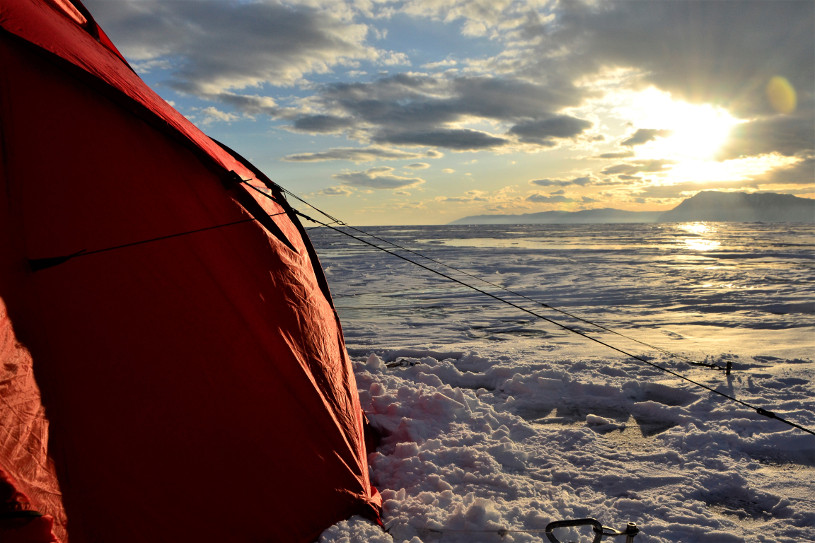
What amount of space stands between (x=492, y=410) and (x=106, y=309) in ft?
10.7

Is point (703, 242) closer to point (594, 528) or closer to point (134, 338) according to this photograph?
point (594, 528)

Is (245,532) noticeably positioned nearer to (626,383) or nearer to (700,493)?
(700,493)

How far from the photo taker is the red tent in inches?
81.4

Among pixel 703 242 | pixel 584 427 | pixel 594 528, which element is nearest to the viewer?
pixel 594 528

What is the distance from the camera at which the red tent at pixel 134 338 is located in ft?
6.78

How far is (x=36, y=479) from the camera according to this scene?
1911mm

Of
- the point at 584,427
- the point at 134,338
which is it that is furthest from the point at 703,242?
the point at 134,338

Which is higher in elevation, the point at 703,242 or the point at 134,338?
the point at 703,242

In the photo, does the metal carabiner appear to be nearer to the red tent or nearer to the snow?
the snow

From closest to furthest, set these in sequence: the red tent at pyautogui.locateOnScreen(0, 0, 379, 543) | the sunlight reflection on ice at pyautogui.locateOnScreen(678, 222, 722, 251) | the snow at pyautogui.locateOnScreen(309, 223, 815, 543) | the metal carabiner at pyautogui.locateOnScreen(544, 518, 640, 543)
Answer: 1. the metal carabiner at pyautogui.locateOnScreen(544, 518, 640, 543)
2. the red tent at pyautogui.locateOnScreen(0, 0, 379, 543)
3. the snow at pyautogui.locateOnScreen(309, 223, 815, 543)
4. the sunlight reflection on ice at pyautogui.locateOnScreen(678, 222, 722, 251)

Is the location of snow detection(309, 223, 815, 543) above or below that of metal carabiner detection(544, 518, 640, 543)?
below

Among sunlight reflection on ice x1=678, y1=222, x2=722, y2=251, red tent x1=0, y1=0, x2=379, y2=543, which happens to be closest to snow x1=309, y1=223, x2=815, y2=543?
red tent x1=0, y1=0, x2=379, y2=543

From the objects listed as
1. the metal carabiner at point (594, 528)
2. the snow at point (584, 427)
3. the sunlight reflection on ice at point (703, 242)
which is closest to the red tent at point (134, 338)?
the snow at point (584, 427)

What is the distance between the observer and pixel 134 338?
91.4 inches
